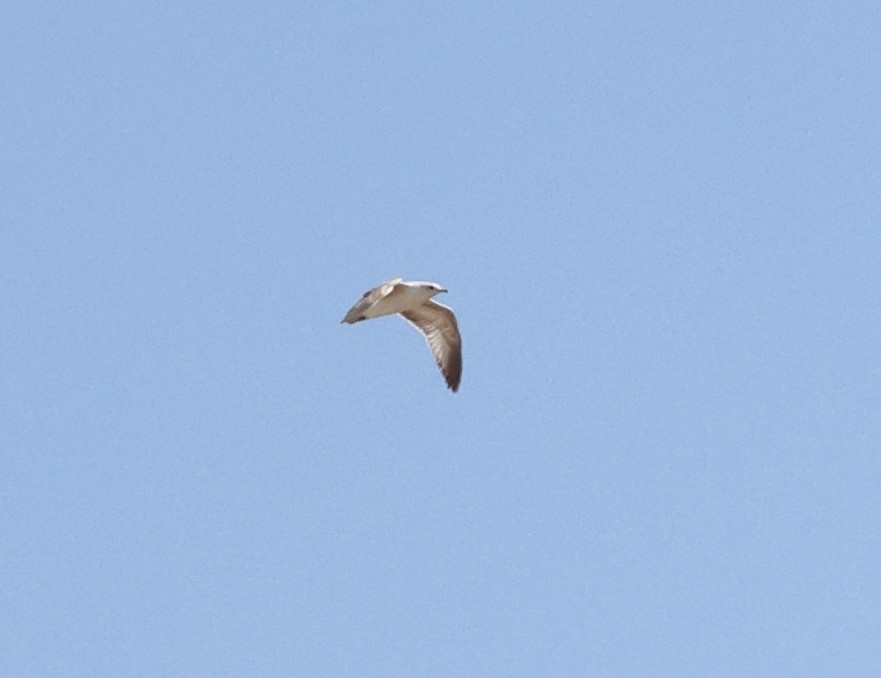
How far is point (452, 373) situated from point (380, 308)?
4.25 m

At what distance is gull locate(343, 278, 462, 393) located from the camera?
37.8m

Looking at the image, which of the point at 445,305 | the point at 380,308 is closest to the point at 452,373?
the point at 445,305

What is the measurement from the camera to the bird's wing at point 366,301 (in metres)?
36.9

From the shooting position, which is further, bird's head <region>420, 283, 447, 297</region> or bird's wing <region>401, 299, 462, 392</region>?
bird's wing <region>401, 299, 462, 392</region>

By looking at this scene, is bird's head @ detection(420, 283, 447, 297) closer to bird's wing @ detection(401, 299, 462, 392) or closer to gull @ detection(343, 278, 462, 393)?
gull @ detection(343, 278, 462, 393)

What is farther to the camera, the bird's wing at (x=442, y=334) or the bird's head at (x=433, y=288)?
the bird's wing at (x=442, y=334)

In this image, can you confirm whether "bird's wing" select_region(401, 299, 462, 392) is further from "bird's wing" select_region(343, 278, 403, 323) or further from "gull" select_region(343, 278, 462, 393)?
"bird's wing" select_region(343, 278, 403, 323)

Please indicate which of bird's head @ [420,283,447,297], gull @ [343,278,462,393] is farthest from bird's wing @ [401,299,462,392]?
bird's head @ [420,283,447,297]

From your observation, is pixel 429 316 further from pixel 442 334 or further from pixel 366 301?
pixel 366 301

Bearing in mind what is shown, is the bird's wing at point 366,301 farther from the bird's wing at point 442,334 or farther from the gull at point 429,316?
the bird's wing at point 442,334

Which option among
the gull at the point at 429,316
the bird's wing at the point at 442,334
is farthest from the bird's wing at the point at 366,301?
the bird's wing at the point at 442,334

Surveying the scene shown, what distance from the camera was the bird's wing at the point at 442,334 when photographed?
4072cm

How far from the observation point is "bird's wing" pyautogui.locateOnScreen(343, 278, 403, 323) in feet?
121

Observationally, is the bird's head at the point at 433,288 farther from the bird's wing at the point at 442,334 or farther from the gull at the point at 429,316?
the bird's wing at the point at 442,334
